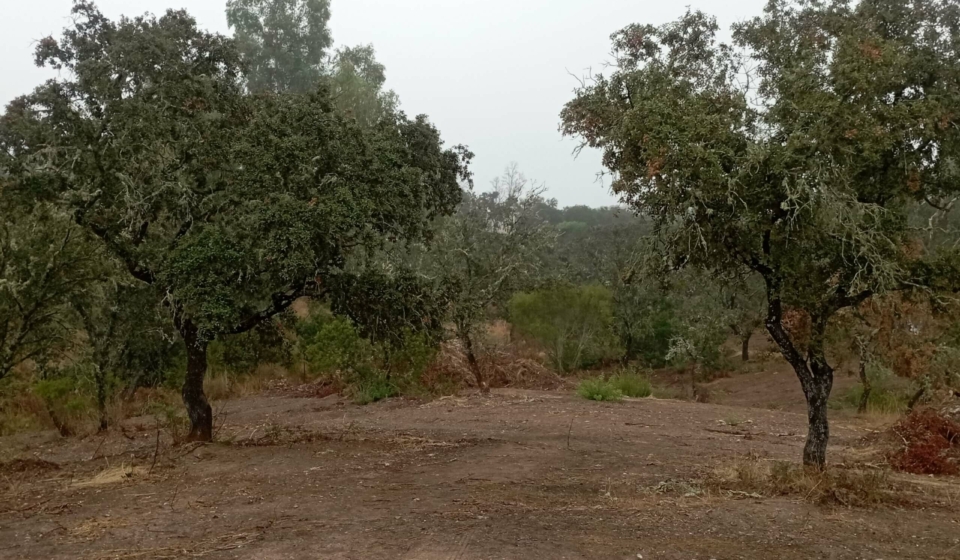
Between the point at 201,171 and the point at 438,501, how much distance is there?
579cm

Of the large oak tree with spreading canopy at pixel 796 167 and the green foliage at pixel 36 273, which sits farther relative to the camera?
the green foliage at pixel 36 273

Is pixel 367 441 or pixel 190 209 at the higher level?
pixel 190 209

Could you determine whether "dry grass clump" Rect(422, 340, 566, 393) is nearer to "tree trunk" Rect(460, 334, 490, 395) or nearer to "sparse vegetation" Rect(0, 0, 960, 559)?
"tree trunk" Rect(460, 334, 490, 395)

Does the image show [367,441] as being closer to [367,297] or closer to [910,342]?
[367,297]

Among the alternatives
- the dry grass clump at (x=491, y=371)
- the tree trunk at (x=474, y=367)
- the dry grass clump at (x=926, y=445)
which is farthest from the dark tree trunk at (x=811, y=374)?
the dry grass clump at (x=491, y=371)

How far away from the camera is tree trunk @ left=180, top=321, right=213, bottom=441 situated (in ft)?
36.6

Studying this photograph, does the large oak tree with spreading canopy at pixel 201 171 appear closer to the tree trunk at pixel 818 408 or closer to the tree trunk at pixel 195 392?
the tree trunk at pixel 195 392

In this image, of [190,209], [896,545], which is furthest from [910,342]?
[190,209]

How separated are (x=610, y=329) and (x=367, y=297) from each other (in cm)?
1867

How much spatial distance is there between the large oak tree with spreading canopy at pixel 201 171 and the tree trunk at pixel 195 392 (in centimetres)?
6

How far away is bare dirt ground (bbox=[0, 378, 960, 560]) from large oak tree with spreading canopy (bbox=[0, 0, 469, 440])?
206 centimetres

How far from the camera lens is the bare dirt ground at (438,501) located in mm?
6234

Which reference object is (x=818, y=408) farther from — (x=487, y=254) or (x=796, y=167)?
(x=487, y=254)

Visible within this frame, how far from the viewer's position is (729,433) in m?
13.3
